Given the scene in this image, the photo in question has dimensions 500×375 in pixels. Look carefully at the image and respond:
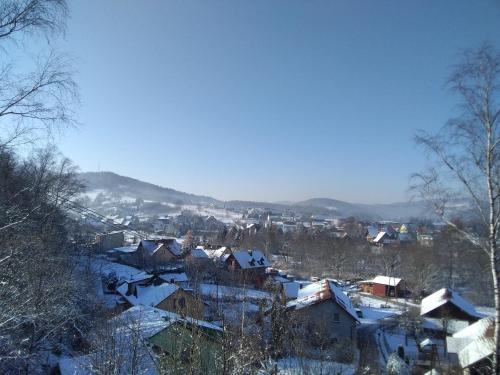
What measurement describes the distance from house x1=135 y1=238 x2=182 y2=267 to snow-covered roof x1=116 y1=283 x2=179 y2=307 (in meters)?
20.3

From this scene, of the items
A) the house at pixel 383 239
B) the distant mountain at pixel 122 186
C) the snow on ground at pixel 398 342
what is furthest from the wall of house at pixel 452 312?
the distant mountain at pixel 122 186

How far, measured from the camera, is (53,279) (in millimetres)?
11859

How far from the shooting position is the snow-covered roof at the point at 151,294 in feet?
72.7

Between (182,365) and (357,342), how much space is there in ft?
Answer: 67.2

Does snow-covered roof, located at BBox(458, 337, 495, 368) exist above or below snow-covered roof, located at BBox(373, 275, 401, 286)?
above

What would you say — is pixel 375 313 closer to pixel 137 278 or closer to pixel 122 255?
pixel 137 278

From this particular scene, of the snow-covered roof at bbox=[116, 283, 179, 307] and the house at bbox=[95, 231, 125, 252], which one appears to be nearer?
the snow-covered roof at bbox=[116, 283, 179, 307]

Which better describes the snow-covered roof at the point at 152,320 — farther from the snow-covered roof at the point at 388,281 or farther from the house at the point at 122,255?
the house at the point at 122,255

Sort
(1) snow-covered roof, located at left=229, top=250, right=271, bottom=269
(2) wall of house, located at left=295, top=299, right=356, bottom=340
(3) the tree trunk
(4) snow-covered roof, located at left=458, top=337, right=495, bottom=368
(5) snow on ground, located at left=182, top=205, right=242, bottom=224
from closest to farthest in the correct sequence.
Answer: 1. (3) the tree trunk
2. (4) snow-covered roof, located at left=458, top=337, right=495, bottom=368
3. (2) wall of house, located at left=295, top=299, right=356, bottom=340
4. (1) snow-covered roof, located at left=229, top=250, right=271, bottom=269
5. (5) snow on ground, located at left=182, top=205, right=242, bottom=224

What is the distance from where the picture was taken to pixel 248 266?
41.7m

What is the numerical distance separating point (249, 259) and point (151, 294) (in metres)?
20.6

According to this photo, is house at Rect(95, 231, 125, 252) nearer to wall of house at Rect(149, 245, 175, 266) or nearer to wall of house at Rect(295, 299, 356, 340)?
wall of house at Rect(149, 245, 175, 266)

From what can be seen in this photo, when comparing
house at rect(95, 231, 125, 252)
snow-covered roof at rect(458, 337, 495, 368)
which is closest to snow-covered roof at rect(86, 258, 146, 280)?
house at rect(95, 231, 125, 252)

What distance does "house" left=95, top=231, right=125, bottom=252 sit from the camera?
58934 millimetres
